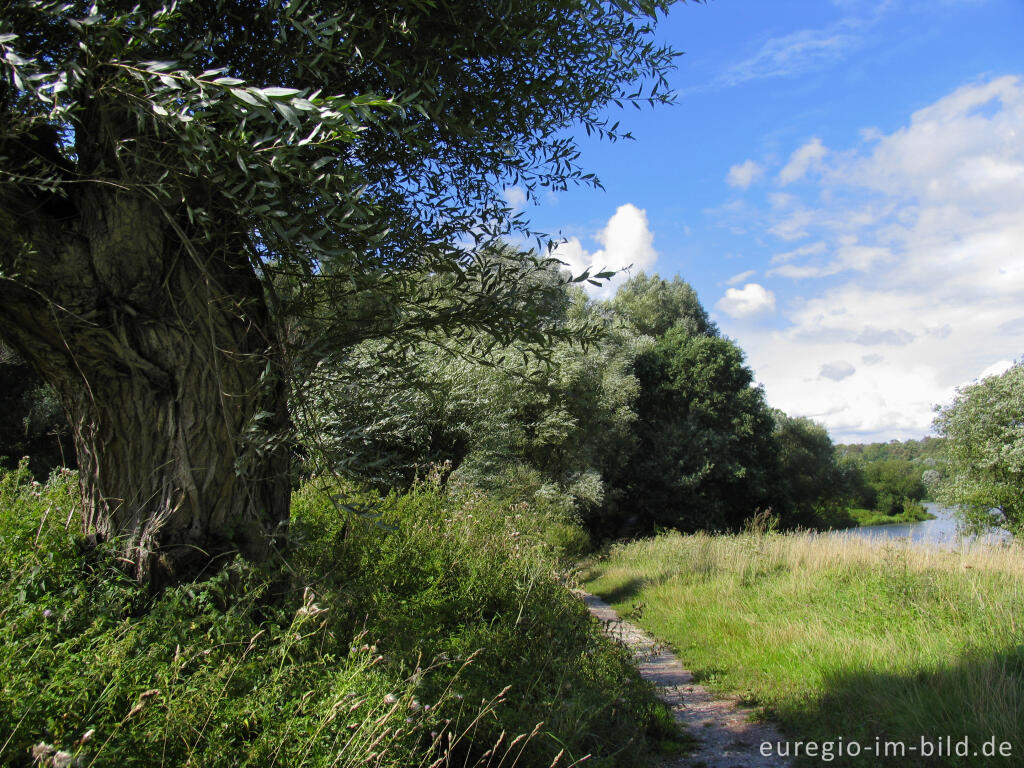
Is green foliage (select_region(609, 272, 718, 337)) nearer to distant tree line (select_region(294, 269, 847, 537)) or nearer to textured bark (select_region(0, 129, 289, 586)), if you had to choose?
distant tree line (select_region(294, 269, 847, 537))

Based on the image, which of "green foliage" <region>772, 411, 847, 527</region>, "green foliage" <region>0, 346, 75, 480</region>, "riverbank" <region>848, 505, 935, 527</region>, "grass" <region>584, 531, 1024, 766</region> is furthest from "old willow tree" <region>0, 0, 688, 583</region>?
"riverbank" <region>848, 505, 935, 527</region>

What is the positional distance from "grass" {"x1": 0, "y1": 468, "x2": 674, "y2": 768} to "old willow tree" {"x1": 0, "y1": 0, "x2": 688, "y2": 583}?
432mm

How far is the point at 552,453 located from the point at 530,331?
1675cm

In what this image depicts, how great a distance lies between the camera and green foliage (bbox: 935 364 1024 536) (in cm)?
2311

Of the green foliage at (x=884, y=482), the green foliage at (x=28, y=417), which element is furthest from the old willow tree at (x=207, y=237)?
the green foliage at (x=884, y=482)

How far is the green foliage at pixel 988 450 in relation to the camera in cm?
2311

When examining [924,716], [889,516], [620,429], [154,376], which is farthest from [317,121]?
[889,516]

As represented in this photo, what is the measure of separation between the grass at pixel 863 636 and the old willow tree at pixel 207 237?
4564 mm

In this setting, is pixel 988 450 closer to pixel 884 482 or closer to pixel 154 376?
pixel 154 376

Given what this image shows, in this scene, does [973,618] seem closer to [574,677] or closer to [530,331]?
[574,677]

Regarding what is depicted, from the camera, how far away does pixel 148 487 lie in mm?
3652

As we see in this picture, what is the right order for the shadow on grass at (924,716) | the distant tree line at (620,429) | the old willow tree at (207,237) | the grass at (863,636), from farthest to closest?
1. the distant tree line at (620,429)
2. the grass at (863,636)
3. the shadow on grass at (924,716)
4. the old willow tree at (207,237)

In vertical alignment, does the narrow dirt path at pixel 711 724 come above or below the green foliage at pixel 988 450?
below

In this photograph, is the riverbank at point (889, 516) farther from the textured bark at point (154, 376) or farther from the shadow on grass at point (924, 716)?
the textured bark at point (154, 376)
